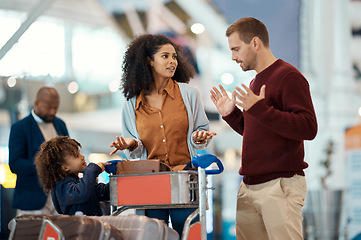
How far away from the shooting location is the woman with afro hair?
10.4ft

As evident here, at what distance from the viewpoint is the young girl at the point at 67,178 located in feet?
10.1

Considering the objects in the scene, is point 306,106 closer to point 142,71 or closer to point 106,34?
point 142,71

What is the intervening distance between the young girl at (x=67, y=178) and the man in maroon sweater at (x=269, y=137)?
33.5 inches

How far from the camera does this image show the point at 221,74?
838cm

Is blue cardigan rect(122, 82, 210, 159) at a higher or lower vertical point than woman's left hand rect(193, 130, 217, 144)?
higher

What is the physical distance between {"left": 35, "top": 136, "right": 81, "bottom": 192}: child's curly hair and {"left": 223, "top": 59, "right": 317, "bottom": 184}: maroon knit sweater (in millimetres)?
1071

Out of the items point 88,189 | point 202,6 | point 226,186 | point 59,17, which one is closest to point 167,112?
point 88,189

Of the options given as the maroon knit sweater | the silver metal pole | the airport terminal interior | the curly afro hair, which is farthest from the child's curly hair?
the airport terminal interior

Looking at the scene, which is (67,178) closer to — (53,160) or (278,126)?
(53,160)

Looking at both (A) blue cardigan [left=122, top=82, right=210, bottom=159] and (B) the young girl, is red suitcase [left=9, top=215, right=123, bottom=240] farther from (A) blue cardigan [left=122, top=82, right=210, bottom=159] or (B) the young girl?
(A) blue cardigan [left=122, top=82, right=210, bottom=159]

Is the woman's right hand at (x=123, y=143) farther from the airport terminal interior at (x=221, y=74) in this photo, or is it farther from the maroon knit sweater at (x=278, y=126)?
the airport terminal interior at (x=221, y=74)

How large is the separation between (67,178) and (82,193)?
19cm

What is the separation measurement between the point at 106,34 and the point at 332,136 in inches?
214

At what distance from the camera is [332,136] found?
7277 mm
